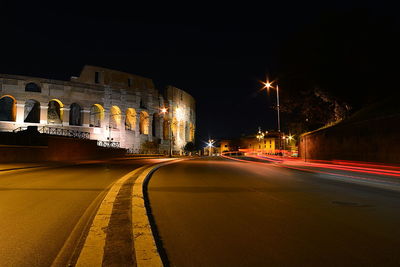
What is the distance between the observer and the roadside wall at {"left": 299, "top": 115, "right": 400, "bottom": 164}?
20031 millimetres

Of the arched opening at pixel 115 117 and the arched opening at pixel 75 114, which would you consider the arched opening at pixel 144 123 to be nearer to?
the arched opening at pixel 115 117

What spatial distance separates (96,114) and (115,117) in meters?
4.69

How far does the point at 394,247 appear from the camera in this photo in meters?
4.54

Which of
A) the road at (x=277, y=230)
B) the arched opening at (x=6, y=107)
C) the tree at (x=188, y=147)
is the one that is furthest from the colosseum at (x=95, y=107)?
the road at (x=277, y=230)

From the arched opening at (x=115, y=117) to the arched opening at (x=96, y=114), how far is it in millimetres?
2413

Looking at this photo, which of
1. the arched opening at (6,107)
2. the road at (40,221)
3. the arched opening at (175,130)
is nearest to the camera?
the road at (40,221)

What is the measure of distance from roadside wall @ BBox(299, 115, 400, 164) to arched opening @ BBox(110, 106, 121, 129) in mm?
42920

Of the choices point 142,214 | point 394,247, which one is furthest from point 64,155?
point 394,247

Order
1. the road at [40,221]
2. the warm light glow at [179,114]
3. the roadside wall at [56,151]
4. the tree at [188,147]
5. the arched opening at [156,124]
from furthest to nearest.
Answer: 1. the tree at [188,147]
2. the warm light glow at [179,114]
3. the arched opening at [156,124]
4. the roadside wall at [56,151]
5. the road at [40,221]

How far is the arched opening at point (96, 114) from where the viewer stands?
6048cm

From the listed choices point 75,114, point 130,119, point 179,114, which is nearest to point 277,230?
point 75,114

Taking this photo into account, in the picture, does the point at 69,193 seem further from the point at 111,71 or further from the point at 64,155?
the point at 111,71

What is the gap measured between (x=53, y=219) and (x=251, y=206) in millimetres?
4216

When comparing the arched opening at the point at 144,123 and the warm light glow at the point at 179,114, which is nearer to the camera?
the arched opening at the point at 144,123
